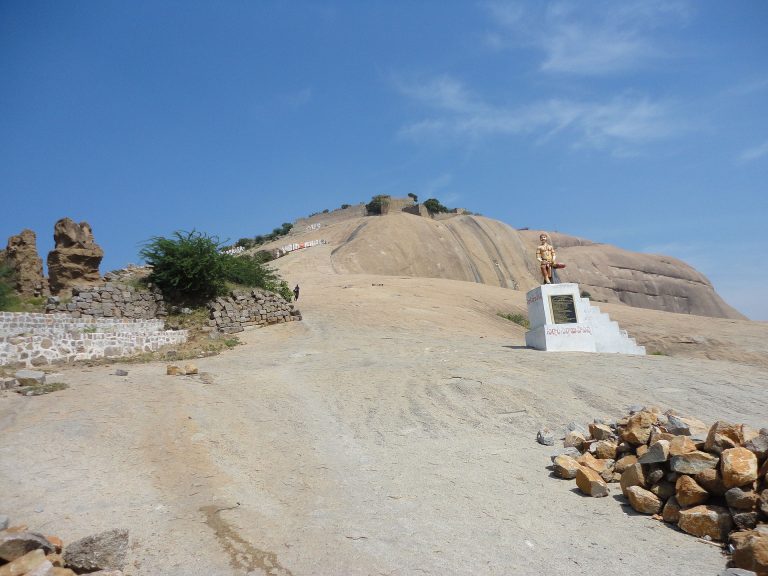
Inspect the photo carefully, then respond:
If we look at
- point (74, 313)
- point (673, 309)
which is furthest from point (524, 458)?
point (673, 309)

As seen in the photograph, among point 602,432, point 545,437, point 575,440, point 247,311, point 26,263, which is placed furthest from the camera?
point 247,311

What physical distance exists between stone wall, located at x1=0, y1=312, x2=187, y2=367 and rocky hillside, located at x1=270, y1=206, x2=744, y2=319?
81.3 ft

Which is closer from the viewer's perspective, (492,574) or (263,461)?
(492,574)

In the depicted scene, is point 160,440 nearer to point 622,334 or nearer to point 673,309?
point 622,334

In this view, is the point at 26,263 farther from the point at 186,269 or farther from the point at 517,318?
the point at 517,318

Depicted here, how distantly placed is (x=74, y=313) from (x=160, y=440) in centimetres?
967

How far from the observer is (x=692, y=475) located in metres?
5.10

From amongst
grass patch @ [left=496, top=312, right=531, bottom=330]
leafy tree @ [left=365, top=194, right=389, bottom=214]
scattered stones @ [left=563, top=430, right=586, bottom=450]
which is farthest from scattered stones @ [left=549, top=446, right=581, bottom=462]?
leafy tree @ [left=365, top=194, right=389, bottom=214]

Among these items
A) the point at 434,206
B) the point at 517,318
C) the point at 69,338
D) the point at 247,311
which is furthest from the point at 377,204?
the point at 69,338

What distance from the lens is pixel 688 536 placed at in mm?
4801

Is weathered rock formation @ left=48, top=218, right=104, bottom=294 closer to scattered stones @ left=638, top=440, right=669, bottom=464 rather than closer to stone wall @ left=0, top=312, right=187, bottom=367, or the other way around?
stone wall @ left=0, top=312, right=187, bottom=367

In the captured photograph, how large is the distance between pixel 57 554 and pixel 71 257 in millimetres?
14803

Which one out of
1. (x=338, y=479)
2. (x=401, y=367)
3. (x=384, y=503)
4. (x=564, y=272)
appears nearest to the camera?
(x=384, y=503)

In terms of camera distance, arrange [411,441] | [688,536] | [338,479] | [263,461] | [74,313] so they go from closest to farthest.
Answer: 1. [688,536]
2. [338,479]
3. [263,461]
4. [411,441]
5. [74,313]
